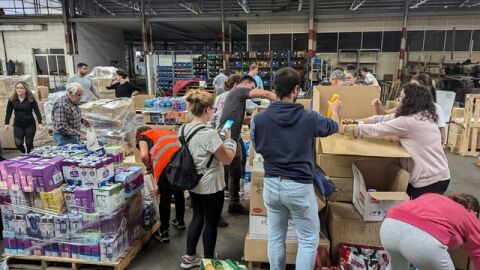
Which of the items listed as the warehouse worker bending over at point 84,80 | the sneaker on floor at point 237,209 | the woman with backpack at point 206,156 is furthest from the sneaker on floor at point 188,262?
the warehouse worker bending over at point 84,80

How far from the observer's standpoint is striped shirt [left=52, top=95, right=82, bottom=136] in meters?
3.52

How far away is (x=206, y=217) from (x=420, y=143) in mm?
1551

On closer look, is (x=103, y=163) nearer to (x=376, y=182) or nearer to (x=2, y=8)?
(x=376, y=182)

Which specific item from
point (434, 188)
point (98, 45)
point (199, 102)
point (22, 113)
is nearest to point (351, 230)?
point (434, 188)

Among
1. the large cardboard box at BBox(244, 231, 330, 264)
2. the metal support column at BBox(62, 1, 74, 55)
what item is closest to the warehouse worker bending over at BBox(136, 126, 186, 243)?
the large cardboard box at BBox(244, 231, 330, 264)

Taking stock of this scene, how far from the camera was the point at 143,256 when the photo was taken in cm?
288

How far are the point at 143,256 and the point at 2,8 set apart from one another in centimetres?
1591

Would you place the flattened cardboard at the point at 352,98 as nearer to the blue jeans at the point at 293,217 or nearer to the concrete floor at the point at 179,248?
the blue jeans at the point at 293,217

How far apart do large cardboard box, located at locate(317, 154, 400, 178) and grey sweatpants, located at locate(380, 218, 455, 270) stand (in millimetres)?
889

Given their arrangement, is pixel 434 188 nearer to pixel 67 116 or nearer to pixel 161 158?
pixel 161 158

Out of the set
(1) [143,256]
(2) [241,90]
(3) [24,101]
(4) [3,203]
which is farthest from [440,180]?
(3) [24,101]

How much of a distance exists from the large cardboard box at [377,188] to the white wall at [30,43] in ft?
48.2

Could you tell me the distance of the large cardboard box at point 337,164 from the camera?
8.50ft

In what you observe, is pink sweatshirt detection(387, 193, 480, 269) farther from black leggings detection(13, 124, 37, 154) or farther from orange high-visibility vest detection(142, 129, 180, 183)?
black leggings detection(13, 124, 37, 154)
